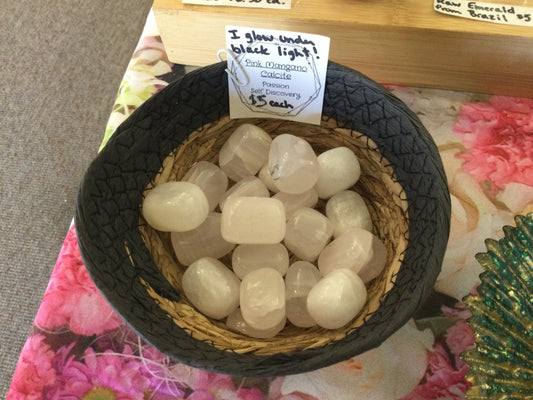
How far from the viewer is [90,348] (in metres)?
0.58

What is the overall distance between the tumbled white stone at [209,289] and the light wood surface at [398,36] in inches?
13.7

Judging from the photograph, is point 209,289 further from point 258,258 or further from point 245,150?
point 245,150

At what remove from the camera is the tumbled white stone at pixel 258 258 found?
0.58 metres

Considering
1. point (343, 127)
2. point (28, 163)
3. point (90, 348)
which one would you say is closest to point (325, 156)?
point (343, 127)

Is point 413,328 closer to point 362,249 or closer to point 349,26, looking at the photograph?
point 362,249

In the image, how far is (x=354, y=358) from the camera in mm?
560

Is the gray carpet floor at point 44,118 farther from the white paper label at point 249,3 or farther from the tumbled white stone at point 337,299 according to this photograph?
the tumbled white stone at point 337,299

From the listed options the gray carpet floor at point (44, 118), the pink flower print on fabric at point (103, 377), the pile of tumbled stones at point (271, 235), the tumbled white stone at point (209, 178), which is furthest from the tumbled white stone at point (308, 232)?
the gray carpet floor at point (44, 118)

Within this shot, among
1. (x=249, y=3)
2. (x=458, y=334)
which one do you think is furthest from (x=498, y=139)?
(x=249, y=3)

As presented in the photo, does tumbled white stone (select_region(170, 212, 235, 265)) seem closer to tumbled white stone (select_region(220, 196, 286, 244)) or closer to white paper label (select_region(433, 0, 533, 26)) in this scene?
tumbled white stone (select_region(220, 196, 286, 244))

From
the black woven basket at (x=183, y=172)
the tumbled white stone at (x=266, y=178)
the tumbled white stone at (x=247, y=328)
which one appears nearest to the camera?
the black woven basket at (x=183, y=172)

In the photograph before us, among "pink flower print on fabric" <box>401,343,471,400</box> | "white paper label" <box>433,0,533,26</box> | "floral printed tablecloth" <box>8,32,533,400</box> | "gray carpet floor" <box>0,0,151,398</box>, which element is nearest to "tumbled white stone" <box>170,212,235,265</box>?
"floral printed tablecloth" <box>8,32,533,400</box>

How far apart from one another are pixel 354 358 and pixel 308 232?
0.15 metres

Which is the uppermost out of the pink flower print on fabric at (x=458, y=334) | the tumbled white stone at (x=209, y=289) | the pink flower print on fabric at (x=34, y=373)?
the tumbled white stone at (x=209, y=289)
